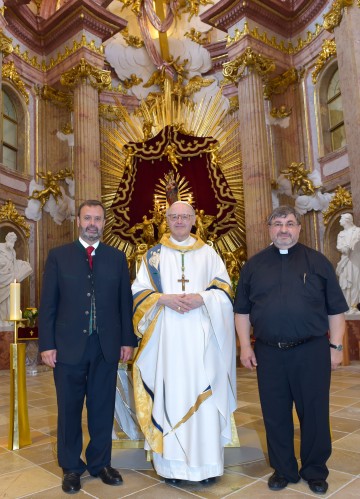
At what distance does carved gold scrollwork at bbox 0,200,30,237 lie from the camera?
9281mm

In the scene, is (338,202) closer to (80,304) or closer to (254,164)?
(254,164)

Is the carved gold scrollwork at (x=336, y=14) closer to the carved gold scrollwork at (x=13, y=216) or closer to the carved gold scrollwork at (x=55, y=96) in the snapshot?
the carved gold scrollwork at (x=55, y=96)

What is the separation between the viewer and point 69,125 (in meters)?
10.9

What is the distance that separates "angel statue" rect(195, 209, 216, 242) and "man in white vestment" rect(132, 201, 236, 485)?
261 inches

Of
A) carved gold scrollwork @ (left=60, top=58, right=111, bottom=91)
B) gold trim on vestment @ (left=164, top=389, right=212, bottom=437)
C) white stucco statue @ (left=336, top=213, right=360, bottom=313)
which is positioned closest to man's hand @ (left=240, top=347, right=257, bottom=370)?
gold trim on vestment @ (left=164, top=389, right=212, bottom=437)

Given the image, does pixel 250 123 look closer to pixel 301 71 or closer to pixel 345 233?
pixel 301 71

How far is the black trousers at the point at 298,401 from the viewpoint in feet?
8.20

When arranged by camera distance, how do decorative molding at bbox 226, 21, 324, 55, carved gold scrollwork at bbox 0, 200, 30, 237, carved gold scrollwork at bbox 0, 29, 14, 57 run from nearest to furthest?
carved gold scrollwork at bbox 0, 29, 14, 57, carved gold scrollwork at bbox 0, 200, 30, 237, decorative molding at bbox 226, 21, 324, 55

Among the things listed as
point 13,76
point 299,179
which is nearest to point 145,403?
point 299,179

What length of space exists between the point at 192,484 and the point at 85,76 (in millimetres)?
8994

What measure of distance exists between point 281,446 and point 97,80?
9.03 meters

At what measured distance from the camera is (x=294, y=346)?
252 centimetres

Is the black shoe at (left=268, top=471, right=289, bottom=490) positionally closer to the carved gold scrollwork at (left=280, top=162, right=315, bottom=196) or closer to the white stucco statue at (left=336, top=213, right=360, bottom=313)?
the white stucco statue at (left=336, top=213, right=360, bottom=313)

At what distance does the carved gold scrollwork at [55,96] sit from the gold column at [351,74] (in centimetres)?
593
